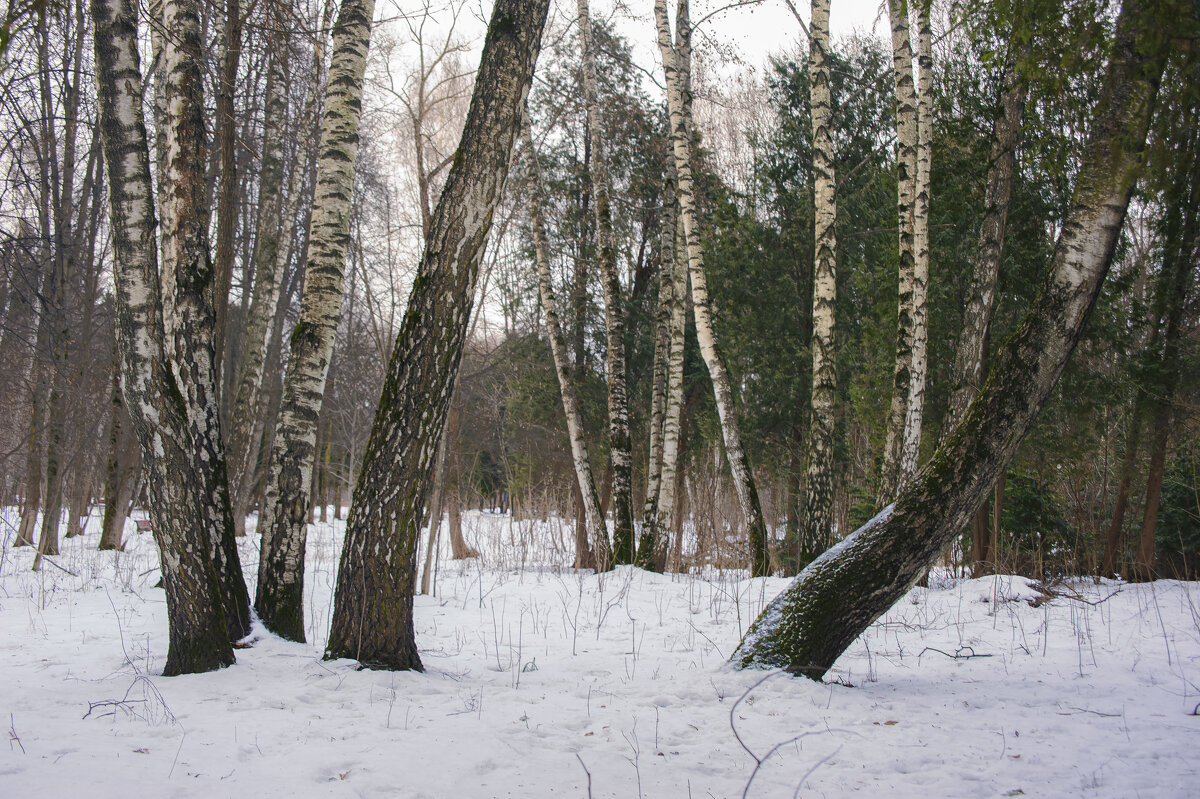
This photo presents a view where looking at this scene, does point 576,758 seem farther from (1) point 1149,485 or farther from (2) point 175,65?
(1) point 1149,485

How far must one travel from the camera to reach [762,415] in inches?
517

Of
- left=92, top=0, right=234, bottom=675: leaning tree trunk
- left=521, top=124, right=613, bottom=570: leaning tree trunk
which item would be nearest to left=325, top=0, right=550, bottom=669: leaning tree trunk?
left=92, top=0, right=234, bottom=675: leaning tree trunk

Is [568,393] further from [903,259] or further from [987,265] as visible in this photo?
[987,265]

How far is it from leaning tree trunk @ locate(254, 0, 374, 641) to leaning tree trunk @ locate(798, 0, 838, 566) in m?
4.48

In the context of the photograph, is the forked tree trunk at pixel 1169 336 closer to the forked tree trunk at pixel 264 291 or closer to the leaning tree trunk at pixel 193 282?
the leaning tree trunk at pixel 193 282

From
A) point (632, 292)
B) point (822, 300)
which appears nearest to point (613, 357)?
point (822, 300)

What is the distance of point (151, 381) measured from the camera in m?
3.21

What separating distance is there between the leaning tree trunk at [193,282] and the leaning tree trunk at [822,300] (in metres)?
5.26

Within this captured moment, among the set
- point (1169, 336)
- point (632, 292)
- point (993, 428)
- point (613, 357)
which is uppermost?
point (632, 292)

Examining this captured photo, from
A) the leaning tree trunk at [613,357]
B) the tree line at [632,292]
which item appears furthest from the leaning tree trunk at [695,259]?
the leaning tree trunk at [613,357]

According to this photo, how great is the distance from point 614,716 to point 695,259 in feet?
18.4

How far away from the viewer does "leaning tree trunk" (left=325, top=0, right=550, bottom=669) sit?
3.30 metres

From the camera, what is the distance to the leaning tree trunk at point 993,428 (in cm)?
276

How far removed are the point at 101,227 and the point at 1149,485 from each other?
50.4ft
